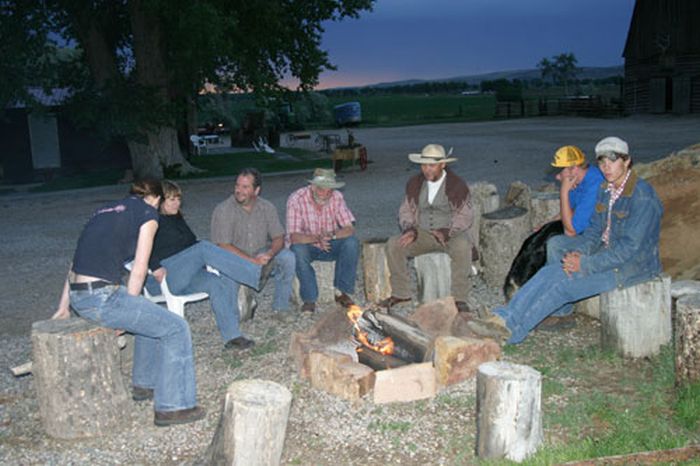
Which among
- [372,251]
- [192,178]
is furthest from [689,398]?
[192,178]

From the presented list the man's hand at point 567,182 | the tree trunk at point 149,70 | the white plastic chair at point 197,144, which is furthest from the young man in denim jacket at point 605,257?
the white plastic chair at point 197,144

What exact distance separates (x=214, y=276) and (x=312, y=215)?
151cm

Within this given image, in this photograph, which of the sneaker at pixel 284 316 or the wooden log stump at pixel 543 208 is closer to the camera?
the sneaker at pixel 284 316

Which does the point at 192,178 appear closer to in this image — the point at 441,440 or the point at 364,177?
the point at 364,177

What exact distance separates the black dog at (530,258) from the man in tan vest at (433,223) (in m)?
0.44

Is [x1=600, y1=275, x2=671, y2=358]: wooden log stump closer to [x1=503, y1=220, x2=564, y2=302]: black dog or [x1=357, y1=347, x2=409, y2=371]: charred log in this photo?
[x1=503, y1=220, x2=564, y2=302]: black dog

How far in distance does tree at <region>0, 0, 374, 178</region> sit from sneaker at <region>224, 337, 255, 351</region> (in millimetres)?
11344

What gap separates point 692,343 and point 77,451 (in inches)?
156

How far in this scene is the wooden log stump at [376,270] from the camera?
7633mm

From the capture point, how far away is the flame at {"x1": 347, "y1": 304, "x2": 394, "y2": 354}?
227 inches

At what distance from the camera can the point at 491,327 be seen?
6.02 meters

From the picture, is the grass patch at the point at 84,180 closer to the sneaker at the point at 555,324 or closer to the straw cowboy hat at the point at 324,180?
the straw cowboy hat at the point at 324,180

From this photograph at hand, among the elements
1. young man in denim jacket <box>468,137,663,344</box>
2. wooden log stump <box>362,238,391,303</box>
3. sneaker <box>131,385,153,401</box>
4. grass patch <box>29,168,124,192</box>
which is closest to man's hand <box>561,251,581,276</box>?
young man in denim jacket <box>468,137,663,344</box>

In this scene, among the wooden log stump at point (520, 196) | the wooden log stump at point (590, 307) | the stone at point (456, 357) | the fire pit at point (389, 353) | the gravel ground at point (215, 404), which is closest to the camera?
the gravel ground at point (215, 404)
